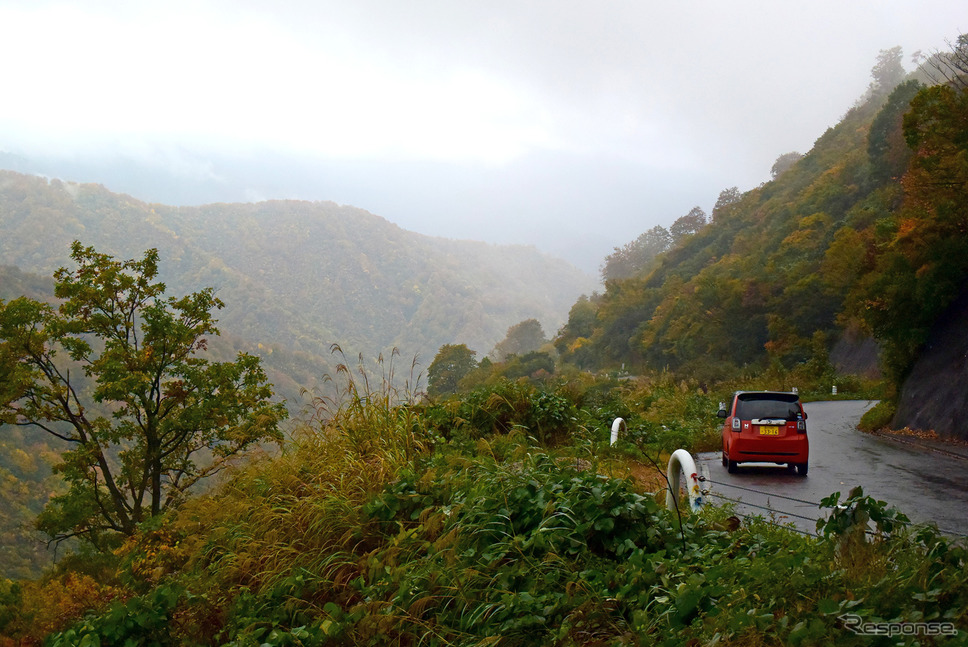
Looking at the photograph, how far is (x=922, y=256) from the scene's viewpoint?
22.7m

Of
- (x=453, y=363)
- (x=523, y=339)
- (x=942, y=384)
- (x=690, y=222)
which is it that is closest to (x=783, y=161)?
(x=690, y=222)

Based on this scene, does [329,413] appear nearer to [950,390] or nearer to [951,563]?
[951,563]

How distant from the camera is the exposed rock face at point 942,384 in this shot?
802 inches

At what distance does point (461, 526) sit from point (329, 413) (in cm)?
407

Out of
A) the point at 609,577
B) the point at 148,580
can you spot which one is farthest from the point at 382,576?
the point at 148,580

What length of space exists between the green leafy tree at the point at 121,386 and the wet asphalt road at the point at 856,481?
14.8 meters

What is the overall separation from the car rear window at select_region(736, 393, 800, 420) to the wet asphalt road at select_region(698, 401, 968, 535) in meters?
1.12

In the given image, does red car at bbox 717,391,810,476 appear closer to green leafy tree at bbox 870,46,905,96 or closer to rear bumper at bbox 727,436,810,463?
rear bumper at bbox 727,436,810,463

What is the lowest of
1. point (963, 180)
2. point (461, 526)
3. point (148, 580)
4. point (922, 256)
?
point (148, 580)

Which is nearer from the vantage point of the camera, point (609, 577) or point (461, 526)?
point (609, 577)

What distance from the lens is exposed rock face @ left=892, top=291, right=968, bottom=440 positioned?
20.4 meters

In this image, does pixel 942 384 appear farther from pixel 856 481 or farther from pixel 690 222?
pixel 690 222

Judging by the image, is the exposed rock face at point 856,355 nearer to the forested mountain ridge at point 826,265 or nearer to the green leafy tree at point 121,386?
the forested mountain ridge at point 826,265

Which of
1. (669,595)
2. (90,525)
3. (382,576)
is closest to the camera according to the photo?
(669,595)
